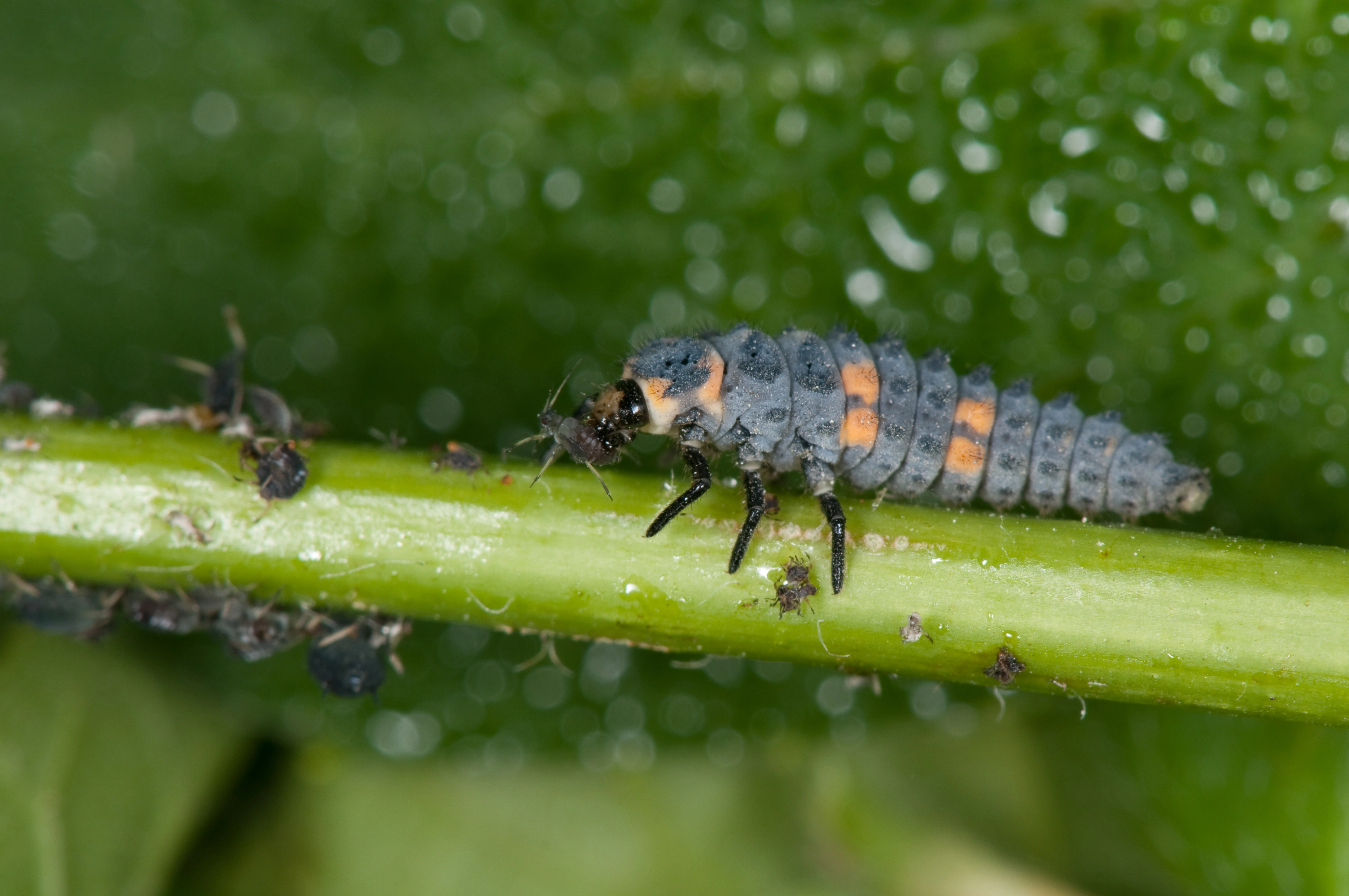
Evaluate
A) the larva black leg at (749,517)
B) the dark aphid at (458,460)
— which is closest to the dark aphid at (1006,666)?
the larva black leg at (749,517)

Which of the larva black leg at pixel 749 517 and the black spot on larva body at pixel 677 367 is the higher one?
the black spot on larva body at pixel 677 367

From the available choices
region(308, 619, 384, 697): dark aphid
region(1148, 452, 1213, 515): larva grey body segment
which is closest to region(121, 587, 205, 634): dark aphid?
region(308, 619, 384, 697): dark aphid

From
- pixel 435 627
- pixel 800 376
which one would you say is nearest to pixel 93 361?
pixel 435 627

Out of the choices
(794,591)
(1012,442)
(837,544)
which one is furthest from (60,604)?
(1012,442)

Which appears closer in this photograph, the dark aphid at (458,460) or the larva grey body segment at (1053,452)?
the dark aphid at (458,460)

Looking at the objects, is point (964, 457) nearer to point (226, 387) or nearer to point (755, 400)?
point (755, 400)

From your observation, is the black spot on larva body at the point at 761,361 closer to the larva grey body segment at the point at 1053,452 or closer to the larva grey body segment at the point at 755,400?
the larva grey body segment at the point at 755,400

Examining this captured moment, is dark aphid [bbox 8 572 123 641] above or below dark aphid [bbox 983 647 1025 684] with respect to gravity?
below

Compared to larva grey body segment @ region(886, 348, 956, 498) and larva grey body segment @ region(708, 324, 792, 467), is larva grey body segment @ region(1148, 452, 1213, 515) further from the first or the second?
larva grey body segment @ region(708, 324, 792, 467)
